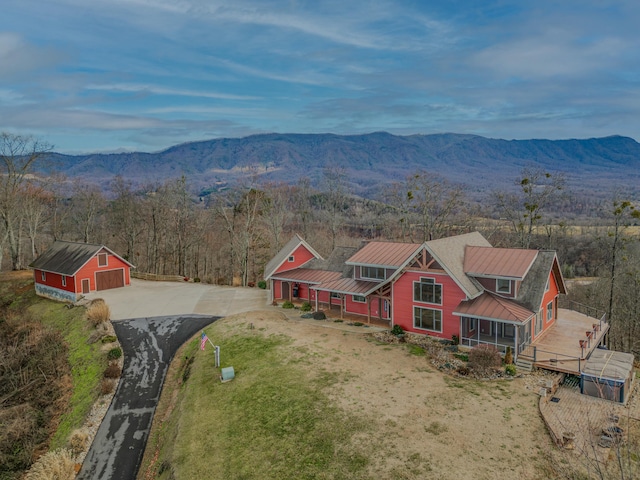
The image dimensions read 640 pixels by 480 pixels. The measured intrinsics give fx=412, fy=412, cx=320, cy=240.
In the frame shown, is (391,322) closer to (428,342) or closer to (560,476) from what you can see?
(428,342)

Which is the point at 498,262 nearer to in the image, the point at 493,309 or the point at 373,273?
the point at 493,309

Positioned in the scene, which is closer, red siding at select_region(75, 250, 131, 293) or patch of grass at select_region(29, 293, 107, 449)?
patch of grass at select_region(29, 293, 107, 449)

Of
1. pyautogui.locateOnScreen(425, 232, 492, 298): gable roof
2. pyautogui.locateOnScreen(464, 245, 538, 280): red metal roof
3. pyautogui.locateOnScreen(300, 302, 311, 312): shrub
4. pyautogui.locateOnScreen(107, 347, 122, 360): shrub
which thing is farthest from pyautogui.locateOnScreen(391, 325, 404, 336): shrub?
pyautogui.locateOnScreen(107, 347, 122, 360): shrub

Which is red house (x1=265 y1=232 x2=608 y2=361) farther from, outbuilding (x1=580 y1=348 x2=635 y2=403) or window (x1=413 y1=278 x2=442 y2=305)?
outbuilding (x1=580 y1=348 x2=635 y2=403)

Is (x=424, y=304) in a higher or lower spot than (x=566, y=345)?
higher

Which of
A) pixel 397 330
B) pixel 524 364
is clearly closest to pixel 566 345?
pixel 524 364

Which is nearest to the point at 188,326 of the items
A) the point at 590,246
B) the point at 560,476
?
the point at 560,476
